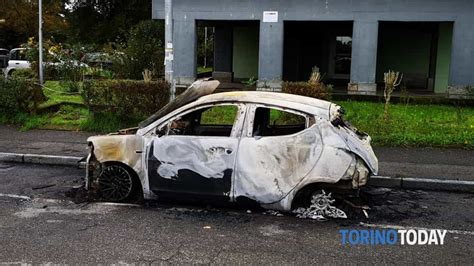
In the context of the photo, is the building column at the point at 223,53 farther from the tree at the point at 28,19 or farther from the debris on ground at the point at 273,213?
the tree at the point at 28,19

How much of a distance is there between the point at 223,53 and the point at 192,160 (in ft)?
61.1

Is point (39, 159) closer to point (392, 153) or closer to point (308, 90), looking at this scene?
point (308, 90)

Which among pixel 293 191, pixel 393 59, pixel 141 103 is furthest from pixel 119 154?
pixel 393 59

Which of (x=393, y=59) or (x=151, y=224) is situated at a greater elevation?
(x=393, y=59)

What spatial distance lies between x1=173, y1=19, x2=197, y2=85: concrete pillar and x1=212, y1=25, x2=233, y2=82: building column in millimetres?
5205

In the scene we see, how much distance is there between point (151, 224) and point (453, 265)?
3.21 meters

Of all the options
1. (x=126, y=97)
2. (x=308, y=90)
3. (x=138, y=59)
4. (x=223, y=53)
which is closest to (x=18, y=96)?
(x=126, y=97)

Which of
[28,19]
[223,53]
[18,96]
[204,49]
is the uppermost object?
[28,19]

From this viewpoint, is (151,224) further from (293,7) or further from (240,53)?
(240,53)

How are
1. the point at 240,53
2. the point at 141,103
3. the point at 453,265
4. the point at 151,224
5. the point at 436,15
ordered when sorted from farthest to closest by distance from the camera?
the point at 240,53 → the point at 436,15 → the point at 141,103 → the point at 151,224 → the point at 453,265

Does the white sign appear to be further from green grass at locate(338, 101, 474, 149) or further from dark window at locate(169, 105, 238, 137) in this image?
dark window at locate(169, 105, 238, 137)

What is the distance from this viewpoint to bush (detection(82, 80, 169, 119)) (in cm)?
1164

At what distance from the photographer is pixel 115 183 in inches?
281

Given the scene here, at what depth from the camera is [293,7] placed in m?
18.5
